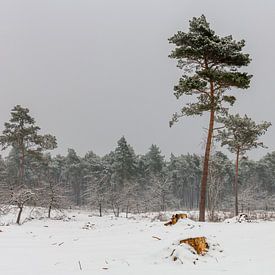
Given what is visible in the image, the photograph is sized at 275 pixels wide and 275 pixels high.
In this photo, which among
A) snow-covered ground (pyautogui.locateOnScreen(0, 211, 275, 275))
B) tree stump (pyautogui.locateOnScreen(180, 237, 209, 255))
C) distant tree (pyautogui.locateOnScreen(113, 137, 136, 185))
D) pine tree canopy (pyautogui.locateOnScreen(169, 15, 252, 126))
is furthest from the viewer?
distant tree (pyautogui.locateOnScreen(113, 137, 136, 185))

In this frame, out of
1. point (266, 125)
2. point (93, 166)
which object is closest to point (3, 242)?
point (266, 125)

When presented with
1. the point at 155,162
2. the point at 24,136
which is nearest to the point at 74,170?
the point at 155,162

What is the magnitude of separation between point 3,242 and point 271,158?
67863mm

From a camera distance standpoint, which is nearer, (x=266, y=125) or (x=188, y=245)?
(x=188, y=245)

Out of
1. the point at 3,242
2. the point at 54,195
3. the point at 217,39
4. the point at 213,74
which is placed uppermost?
the point at 217,39

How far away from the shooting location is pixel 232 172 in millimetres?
71562

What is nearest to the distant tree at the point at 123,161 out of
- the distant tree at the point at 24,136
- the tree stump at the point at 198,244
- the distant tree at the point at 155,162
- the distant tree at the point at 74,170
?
the distant tree at the point at 155,162

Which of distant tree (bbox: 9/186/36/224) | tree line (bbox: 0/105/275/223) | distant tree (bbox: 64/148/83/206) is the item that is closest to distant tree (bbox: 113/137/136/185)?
tree line (bbox: 0/105/275/223)

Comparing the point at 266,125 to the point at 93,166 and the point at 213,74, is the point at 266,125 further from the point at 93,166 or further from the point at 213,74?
the point at 93,166

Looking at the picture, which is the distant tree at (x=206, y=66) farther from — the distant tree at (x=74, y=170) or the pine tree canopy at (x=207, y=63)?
the distant tree at (x=74, y=170)

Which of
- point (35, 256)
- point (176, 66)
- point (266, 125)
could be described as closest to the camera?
point (35, 256)

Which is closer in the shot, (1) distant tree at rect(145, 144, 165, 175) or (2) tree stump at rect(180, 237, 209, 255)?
(2) tree stump at rect(180, 237, 209, 255)

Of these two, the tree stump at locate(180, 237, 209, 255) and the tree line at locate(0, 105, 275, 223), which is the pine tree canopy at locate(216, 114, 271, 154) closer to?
the tree line at locate(0, 105, 275, 223)

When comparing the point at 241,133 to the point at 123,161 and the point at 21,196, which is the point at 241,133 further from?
the point at 123,161
